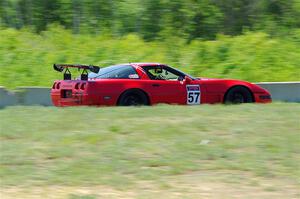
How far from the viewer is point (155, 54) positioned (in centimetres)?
2111

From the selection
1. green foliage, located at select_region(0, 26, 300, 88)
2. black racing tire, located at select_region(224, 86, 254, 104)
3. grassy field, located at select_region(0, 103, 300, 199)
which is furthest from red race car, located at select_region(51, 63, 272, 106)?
green foliage, located at select_region(0, 26, 300, 88)

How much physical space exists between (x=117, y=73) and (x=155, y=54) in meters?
8.14

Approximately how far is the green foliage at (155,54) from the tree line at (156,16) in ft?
4.11

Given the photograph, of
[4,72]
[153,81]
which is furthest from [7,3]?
[153,81]

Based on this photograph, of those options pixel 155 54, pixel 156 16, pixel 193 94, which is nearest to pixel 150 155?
pixel 193 94

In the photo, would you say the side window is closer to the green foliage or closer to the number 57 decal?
the number 57 decal

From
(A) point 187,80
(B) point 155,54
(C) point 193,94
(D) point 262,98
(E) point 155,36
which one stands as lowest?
(D) point 262,98

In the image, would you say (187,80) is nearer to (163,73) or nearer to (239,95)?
(163,73)

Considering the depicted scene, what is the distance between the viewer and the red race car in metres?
12.6

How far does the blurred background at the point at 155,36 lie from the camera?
65.1 feet

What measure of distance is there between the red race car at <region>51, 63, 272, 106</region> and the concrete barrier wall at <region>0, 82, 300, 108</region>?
1947 mm

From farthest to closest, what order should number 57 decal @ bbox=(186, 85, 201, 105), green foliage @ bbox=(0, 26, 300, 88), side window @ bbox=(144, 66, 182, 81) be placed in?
green foliage @ bbox=(0, 26, 300, 88), side window @ bbox=(144, 66, 182, 81), number 57 decal @ bbox=(186, 85, 201, 105)

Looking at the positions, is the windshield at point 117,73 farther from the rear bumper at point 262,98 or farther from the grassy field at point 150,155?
the rear bumper at point 262,98

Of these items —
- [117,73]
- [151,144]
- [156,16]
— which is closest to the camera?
[151,144]
